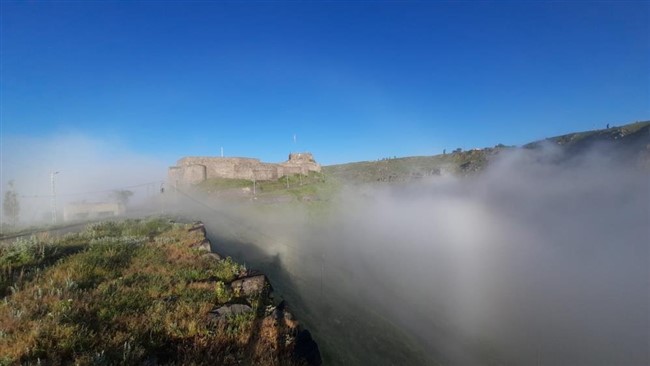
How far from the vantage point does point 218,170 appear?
169 ft

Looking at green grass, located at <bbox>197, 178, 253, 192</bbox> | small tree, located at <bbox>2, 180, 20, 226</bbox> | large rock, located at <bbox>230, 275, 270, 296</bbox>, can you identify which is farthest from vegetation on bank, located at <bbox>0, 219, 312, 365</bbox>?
small tree, located at <bbox>2, 180, 20, 226</bbox>

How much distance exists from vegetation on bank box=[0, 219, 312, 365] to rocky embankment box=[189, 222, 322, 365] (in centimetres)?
4

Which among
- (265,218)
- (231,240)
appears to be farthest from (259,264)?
(265,218)

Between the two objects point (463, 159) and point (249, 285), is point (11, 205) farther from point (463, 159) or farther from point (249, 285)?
point (463, 159)

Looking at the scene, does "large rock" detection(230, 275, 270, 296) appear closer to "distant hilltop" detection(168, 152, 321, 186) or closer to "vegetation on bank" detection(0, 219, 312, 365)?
"vegetation on bank" detection(0, 219, 312, 365)

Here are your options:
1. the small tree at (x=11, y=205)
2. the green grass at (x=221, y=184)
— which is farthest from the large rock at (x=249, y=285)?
the small tree at (x=11, y=205)

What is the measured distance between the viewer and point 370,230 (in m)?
53.3

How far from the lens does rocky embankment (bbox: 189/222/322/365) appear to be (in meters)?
6.35

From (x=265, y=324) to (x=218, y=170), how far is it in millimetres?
47203

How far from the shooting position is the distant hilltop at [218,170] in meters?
48.8

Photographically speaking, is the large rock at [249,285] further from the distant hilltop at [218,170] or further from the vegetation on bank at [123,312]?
the distant hilltop at [218,170]

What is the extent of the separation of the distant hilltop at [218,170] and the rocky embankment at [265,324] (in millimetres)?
42953

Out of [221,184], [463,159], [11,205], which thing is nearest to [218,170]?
[221,184]

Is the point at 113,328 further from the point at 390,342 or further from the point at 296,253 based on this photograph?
the point at 296,253
